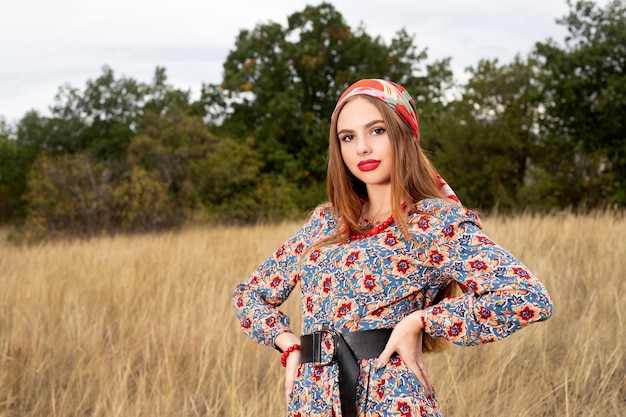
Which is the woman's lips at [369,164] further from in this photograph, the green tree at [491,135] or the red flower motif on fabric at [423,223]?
the green tree at [491,135]

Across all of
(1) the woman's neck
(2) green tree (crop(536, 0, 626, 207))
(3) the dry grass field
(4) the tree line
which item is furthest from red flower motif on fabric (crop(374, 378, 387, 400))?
(2) green tree (crop(536, 0, 626, 207))

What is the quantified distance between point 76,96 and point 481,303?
31215mm

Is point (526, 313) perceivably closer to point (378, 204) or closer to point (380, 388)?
point (380, 388)

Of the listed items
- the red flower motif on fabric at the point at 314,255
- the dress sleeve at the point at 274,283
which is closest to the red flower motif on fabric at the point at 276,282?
the dress sleeve at the point at 274,283

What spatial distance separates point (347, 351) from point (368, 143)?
→ 0.56 m

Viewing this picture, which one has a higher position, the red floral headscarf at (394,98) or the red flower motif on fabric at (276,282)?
the red floral headscarf at (394,98)

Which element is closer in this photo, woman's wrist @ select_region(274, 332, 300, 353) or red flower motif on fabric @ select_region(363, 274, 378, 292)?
red flower motif on fabric @ select_region(363, 274, 378, 292)

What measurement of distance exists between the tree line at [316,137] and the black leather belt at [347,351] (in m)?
12.8

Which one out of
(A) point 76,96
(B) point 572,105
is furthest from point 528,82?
(A) point 76,96

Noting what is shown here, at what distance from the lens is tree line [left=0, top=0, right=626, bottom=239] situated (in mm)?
14867

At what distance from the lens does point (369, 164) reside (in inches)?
75.7

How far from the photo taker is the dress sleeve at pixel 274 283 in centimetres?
202

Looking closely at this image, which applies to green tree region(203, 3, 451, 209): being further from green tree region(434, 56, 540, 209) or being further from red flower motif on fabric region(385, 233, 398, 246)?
red flower motif on fabric region(385, 233, 398, 246)

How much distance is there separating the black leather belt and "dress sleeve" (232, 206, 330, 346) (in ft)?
0.70
